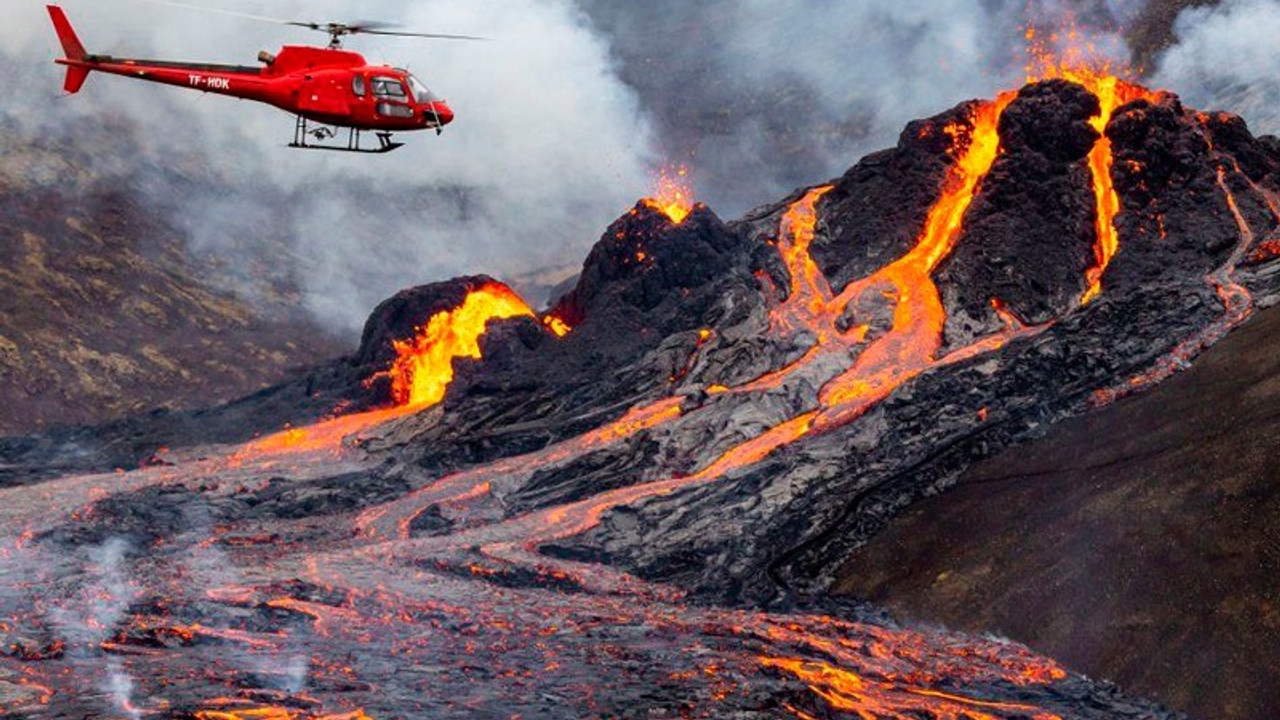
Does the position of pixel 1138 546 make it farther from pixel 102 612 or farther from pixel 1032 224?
pixel 102 612

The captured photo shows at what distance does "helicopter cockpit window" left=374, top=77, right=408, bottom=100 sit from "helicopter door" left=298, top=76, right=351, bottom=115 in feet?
2.74

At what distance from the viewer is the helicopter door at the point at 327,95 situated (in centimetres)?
3344

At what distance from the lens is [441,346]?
59.8 metres

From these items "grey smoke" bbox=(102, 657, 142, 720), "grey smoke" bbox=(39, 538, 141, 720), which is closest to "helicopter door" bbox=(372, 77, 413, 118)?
"grey smoke" bbox=(39, 538, 141, 720)

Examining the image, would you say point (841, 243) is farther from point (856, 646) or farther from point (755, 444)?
point (856, 646)

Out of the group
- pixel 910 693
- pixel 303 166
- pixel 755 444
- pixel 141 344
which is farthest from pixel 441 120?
pixel 303 166

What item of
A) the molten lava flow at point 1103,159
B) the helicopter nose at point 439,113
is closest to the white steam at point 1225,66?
the molten lava flow at point 1103,159

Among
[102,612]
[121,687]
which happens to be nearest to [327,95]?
[102,612]

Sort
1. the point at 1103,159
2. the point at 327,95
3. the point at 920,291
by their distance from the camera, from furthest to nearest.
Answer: the point at 1103,159, the point at 920,291, the point at 327,95

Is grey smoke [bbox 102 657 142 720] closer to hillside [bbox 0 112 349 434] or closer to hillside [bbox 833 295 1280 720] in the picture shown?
hillside [bbox 833 295 1280 720]

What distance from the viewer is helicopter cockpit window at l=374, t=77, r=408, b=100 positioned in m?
33.7

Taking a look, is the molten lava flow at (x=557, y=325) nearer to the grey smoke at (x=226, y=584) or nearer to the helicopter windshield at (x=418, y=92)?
the grey smoke at (x=226, y=584)

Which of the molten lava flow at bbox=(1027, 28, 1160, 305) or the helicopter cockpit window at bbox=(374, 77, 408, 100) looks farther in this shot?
the molten lava flow at bbox=(1027, 28, 1160, 305)

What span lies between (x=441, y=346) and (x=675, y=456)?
62.7 ft
